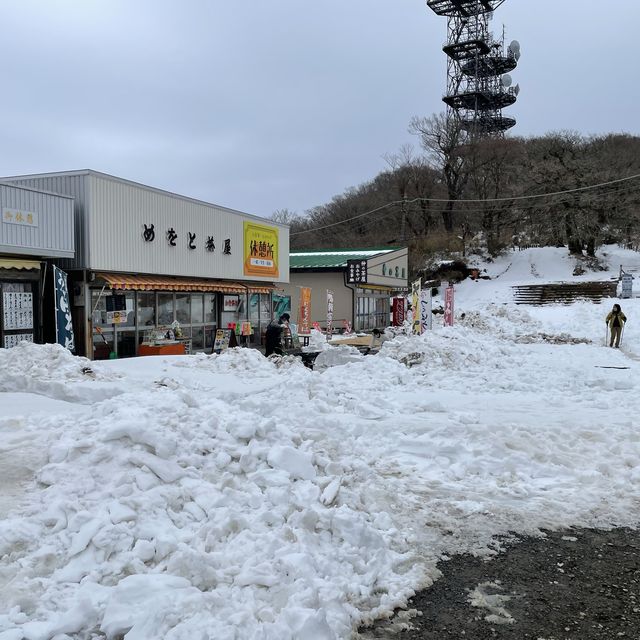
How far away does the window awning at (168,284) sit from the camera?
14191mm

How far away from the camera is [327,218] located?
175 feet

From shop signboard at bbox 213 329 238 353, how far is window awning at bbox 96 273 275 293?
137 cm

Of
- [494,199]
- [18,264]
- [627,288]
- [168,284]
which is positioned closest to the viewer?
[18,264]

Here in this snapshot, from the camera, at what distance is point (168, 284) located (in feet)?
52.0

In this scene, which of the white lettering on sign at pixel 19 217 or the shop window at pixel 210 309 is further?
the shop window at pixel 210 309

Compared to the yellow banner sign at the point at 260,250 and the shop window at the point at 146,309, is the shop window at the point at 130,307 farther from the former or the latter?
the yellow banner sign at the point at 260,250

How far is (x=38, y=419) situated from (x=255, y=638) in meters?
3.94

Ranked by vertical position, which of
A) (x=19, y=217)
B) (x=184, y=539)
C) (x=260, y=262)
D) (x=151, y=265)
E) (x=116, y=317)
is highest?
(x=19, y=217)

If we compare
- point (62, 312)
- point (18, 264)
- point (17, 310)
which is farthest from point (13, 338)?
point (18, 264)

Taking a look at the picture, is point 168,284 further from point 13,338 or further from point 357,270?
point 357,270

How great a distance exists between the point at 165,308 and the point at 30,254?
4.42 metres

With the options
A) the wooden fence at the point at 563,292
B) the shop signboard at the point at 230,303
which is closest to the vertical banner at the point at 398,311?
the wooden fence at the point at 563,292

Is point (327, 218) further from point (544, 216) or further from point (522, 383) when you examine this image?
point (522, 383)

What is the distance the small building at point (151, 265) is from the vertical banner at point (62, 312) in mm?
847
